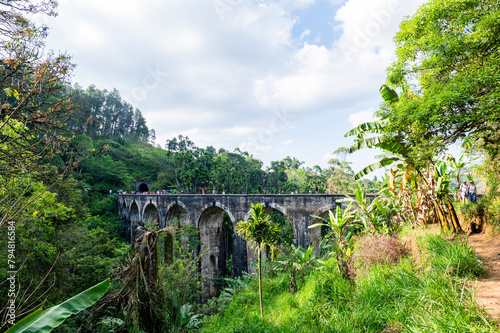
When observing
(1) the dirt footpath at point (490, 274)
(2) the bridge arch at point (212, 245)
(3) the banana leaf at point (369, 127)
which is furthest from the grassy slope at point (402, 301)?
(2) the bridge arch at point (212, 245)

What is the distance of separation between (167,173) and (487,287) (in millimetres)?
33116

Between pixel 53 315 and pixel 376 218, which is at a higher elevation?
pixel 376 218

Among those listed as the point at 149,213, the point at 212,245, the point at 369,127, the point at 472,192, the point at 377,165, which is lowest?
the point at 212,245

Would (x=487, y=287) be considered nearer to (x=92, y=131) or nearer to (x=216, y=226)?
(x=216, y=226)

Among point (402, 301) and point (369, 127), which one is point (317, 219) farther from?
point (402, 301)

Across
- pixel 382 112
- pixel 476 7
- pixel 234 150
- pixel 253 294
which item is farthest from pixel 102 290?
pixel 234 150

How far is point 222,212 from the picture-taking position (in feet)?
51.9

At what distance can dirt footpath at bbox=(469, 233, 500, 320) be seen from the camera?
2.22 metres

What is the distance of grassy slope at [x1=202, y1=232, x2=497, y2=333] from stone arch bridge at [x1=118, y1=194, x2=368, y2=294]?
5.78 metres

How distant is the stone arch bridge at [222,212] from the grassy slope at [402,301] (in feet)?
18.9

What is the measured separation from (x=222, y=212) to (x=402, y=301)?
13577mm

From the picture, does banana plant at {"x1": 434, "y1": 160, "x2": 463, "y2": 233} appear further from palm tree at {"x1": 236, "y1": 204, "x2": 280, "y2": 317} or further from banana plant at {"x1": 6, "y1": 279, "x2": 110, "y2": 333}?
banana plant at {"x1": 6, "y1": 279, "x2": 110, "y2": 333}

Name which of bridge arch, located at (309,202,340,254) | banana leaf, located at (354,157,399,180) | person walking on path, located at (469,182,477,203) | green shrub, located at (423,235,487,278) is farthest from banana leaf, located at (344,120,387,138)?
bridge arch, located at (309,202,340,254)

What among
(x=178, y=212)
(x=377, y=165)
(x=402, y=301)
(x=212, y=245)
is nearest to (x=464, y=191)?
(x=377, y=165)
